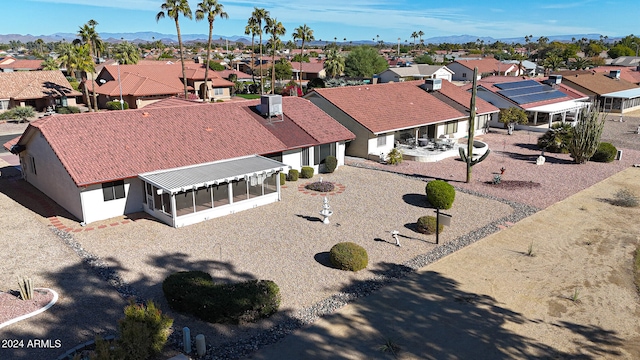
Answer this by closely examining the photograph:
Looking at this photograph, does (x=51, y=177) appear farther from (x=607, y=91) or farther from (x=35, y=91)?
(x=607, y=91)

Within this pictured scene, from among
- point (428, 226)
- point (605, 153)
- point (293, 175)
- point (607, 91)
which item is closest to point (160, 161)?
point (293, 175)

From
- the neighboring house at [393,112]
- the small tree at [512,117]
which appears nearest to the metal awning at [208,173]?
the neighboring house at [393,112]

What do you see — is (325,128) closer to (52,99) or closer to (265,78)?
(52,99)

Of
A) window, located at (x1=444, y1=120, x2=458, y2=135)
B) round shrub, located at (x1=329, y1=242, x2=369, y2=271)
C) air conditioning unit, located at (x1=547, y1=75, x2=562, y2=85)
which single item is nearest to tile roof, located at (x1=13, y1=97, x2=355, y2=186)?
round shrub, located at (x1=329, y1=242, x2=369, y2=271)

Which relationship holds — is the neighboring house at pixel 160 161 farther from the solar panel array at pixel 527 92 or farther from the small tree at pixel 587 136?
the solar panel array at pixel 527 92

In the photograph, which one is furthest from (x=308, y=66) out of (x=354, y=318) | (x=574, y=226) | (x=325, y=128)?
(x=354, y=318)
